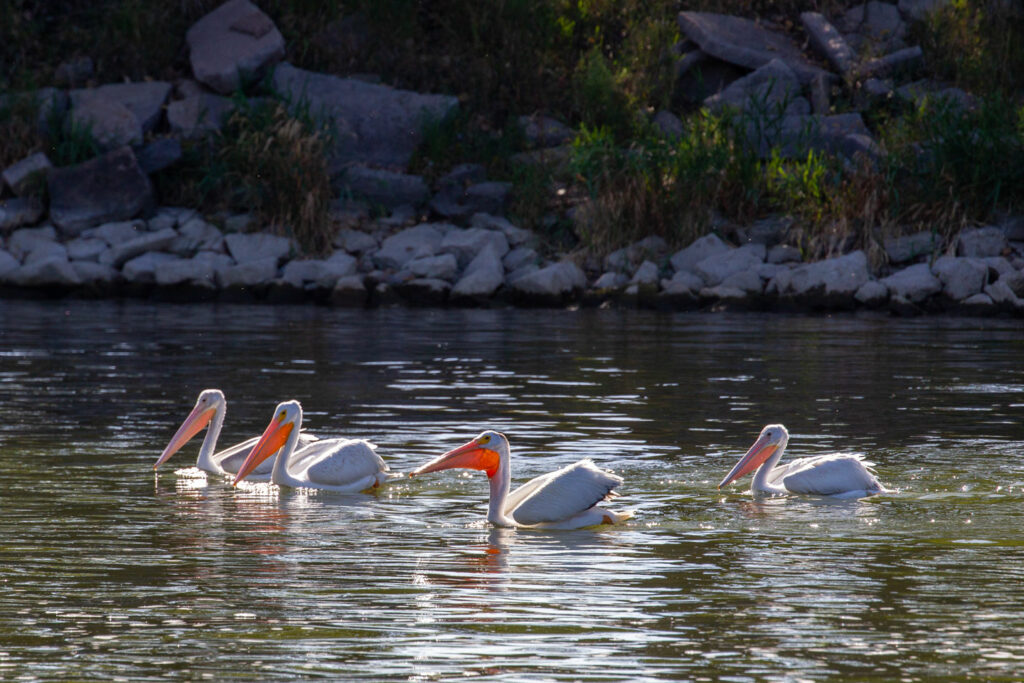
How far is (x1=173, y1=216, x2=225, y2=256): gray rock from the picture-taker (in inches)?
936

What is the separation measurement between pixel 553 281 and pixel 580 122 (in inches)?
157

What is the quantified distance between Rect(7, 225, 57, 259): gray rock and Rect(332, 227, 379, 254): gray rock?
13.3ft

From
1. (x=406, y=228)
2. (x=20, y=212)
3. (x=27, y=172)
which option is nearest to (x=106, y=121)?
(x=27, y=172)

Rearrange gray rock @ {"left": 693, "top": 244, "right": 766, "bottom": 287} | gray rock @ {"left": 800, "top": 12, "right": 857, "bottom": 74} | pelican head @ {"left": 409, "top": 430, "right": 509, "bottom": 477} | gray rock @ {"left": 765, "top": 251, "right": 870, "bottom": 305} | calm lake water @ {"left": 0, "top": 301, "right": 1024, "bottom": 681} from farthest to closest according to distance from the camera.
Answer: gray rock @ {"left": 800, "top": 12, "right": 857, "bottom": 74} → gray rock @ {"left": 693, "top": 244, "right": 766, "bottom": 287} → gray rock @ {"left": 765, "top": 251, "right": 870, "bottom": 305} → pelican head @ {"left": 409, "top": 430, "right": 509, "bottom": 477} → calm lake water @ {"left": 0, "top": 301, "right": 1024, "bottom": 681}

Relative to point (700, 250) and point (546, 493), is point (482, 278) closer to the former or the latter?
point (700, 250)

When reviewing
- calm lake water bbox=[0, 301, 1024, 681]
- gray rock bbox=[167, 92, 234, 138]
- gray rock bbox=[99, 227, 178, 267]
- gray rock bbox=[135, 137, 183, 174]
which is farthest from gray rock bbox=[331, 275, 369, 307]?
calm lake water bbox=[0, 301, 1024, 681]

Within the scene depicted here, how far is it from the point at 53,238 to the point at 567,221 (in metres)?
7.36

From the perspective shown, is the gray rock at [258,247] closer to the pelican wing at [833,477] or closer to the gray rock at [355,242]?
the gray rock at [355,242]

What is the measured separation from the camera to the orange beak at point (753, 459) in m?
8.67

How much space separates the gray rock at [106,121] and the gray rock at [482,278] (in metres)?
5.99

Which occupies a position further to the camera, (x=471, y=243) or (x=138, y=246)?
(x=138, y=246)

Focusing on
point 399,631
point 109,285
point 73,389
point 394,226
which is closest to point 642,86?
point 394,226

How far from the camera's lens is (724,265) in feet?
72.2

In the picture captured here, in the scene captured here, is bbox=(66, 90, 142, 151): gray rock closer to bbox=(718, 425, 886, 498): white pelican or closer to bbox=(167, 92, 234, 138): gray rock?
bbox=(167, 92, 234, 138): gray rock
